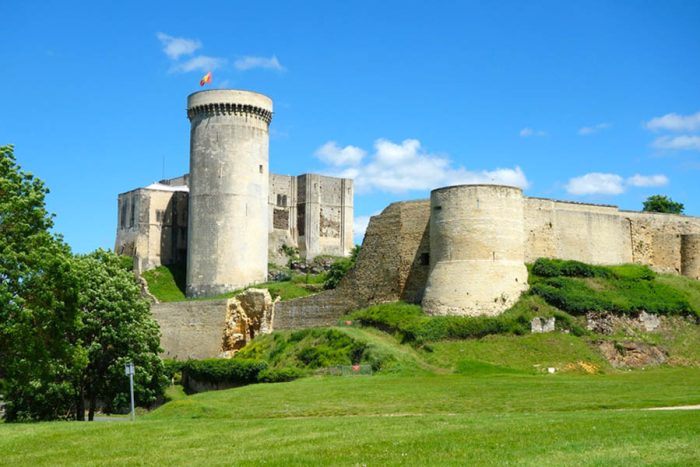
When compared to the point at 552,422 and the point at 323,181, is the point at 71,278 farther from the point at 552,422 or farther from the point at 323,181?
the point at 323,181

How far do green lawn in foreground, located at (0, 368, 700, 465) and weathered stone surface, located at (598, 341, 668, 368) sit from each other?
178 inches

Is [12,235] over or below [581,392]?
over

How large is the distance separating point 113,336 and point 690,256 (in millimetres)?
27971

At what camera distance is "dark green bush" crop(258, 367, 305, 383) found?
35469mm

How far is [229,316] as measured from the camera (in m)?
46.5

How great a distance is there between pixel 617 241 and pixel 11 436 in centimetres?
3061

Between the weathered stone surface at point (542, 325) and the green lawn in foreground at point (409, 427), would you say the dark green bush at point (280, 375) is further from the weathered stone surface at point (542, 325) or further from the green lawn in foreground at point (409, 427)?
the weathered stone surface at point (542, 325)

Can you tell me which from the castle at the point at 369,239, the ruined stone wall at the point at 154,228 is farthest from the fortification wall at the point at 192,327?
the ruined stone wall at the point at 154,228

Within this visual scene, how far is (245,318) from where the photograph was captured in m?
46.7

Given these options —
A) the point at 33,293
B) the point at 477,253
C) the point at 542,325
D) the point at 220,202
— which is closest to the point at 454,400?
the point at 33,293

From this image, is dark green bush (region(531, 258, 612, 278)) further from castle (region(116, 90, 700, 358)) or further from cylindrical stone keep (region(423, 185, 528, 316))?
cylindrical stone keep (region(423, 185, 528, 316))

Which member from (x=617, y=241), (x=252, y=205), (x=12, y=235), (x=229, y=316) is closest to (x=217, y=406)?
(x=12, y=235)

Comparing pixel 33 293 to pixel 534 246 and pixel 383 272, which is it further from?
pixel 534 246

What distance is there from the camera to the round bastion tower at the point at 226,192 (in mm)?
55156
